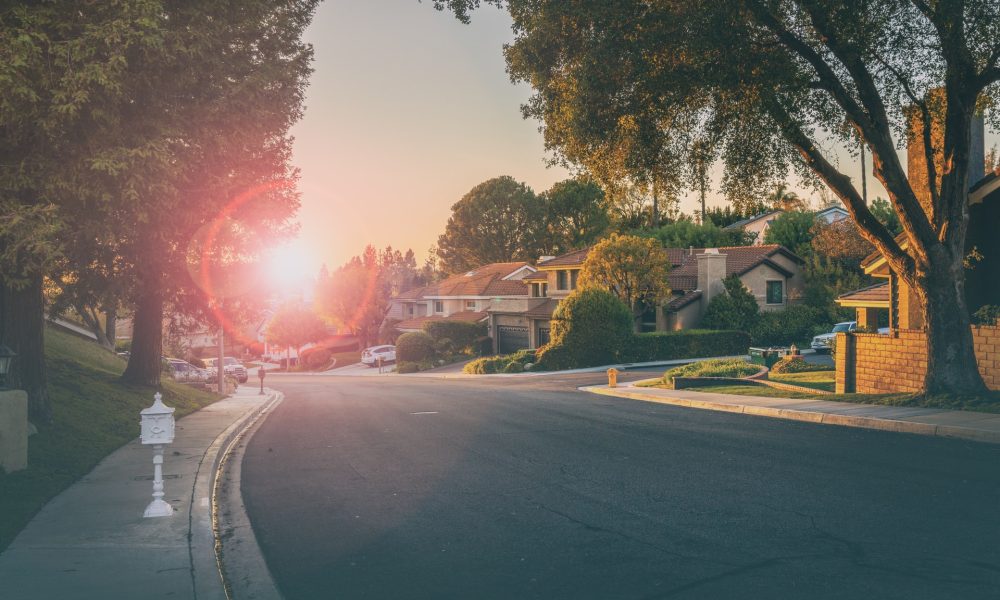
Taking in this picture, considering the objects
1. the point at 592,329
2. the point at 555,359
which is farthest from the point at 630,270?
the point at 555,359

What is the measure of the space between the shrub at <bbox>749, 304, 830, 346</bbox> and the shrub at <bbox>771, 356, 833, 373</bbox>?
16.8 meters

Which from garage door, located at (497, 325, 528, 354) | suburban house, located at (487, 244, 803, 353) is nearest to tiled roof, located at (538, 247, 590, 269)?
suburban house, located at (487, 244, 803, 353)

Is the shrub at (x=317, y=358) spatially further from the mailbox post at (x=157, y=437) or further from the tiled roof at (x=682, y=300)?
the mailbox post at (x=157, y=437)

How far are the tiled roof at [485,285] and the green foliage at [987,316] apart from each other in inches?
1982

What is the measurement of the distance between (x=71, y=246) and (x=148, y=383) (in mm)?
7765

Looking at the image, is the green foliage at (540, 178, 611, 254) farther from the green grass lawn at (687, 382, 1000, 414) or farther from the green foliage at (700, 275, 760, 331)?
the green grass lawn at (687, 382, 1000, 414)

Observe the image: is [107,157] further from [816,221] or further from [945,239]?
[816,221]

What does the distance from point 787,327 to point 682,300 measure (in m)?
6.43

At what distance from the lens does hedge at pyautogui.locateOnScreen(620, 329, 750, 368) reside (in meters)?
46.1

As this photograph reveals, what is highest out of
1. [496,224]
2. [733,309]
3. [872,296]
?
[496,224]

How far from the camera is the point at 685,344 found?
46938mm

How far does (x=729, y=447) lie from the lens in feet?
44.1

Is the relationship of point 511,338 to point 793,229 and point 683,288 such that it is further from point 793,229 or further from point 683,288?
point 793,229

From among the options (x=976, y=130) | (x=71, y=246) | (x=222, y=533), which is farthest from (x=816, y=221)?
(x=222, y=533)
